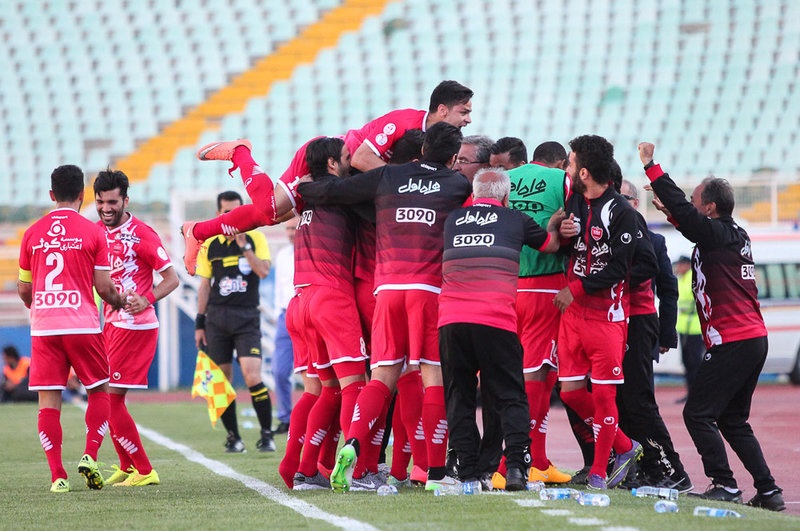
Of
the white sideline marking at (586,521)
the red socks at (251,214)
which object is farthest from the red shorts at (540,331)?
the white sideline marking at (586,521)

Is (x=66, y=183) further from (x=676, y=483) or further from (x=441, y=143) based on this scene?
(x=676, y=483)

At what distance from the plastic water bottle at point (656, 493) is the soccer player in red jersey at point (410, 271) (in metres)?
1.12

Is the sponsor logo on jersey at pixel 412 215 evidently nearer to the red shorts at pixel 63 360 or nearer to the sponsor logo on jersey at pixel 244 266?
the red shorts at pixel 63 360

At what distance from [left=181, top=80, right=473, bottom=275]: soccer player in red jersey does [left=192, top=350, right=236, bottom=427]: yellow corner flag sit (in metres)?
3.28

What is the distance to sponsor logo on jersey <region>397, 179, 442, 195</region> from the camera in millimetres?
7098

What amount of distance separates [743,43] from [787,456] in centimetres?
1863

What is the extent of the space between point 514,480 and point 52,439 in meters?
2.99

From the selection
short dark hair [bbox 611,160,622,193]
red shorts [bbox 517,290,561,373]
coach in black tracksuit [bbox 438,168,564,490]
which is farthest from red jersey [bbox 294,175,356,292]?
short dark hair [bbox 611,160,622,193]

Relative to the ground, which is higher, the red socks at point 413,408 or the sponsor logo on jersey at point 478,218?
the sponsor logo on jersey at point 478,218

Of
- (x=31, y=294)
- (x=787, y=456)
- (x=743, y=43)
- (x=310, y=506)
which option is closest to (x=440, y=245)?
(x=310, y=506)

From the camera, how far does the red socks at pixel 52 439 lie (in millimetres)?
7672

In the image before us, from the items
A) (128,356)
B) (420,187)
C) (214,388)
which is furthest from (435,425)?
(214,388)

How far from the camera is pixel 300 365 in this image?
7797 mm

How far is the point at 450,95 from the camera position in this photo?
24.9 feet
